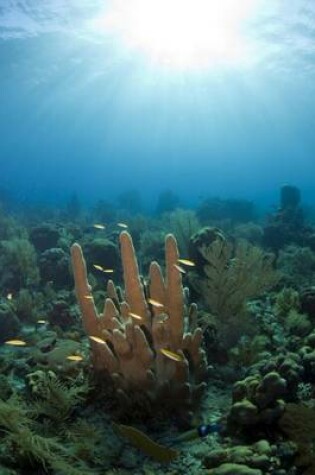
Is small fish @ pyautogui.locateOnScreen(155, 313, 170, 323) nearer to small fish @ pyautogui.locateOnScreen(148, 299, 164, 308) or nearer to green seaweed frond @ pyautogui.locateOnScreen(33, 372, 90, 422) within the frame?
small fish @ pyautogui.locateOnScreen(148, 299, 164, 308)

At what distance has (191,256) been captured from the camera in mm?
10750

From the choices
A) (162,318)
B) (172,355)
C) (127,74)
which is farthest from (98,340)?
(127,74)

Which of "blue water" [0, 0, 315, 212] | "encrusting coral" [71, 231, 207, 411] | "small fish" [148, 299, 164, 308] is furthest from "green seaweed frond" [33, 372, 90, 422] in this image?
"blue water" [0, 0, 315, 212]

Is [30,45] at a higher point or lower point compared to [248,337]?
higher

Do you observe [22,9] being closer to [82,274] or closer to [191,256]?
[191,256]

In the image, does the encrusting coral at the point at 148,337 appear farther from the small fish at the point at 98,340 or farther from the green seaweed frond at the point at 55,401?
the green seaweed frond at the point at 55,401

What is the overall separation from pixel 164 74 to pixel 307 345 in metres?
35.0

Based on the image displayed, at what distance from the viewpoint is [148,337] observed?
19.6 feet

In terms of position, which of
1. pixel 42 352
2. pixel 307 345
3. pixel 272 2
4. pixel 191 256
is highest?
pixel 272 2

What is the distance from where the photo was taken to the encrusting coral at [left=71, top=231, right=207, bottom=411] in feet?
18.4

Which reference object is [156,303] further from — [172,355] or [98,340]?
[98,340]

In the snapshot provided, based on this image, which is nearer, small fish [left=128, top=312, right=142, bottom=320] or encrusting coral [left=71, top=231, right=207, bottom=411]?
small fish [left=128, top=312, right=142, bottom=320]

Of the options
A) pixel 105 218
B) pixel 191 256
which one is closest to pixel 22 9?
pixel 105 218

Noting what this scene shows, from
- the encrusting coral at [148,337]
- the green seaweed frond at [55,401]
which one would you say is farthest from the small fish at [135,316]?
the green seaweed frond at [55,401]
